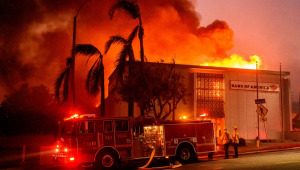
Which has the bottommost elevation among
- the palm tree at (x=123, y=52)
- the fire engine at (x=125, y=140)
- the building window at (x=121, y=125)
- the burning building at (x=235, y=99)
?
the fire engine at (x=125, y=140)

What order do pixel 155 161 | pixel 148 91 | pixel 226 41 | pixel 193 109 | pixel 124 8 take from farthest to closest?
pixel 226 41
pixel 193 109
pixel 124 8
pixel 148 91
pixel 155 161

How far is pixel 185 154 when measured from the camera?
Result: 15234 millimetres

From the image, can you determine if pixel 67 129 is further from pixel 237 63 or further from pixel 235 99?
pixel 237 63

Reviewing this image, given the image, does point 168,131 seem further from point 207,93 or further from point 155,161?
point 207,93

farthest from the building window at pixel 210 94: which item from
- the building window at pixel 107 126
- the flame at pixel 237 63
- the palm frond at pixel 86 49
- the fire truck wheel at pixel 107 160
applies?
the fire truck wheel at pixel 107 160

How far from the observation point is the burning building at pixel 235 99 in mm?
26203

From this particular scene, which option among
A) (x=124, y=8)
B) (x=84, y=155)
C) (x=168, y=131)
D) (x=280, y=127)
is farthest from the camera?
(x=280, y=127)

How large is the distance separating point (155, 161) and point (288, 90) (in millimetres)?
17883

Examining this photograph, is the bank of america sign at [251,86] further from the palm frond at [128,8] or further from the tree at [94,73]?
the tree at [94,73]

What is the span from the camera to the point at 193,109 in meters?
25.9

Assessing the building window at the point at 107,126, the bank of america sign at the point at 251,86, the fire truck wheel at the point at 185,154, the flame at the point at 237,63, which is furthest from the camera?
the flame at the point at 237,63

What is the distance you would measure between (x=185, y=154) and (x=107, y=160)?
12.2ft

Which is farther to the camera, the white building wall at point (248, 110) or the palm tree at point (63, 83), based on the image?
the white building wall at point (248, 110)

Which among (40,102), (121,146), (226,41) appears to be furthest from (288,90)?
(40,102)
